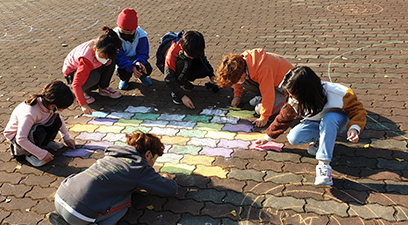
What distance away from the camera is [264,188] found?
272 cm

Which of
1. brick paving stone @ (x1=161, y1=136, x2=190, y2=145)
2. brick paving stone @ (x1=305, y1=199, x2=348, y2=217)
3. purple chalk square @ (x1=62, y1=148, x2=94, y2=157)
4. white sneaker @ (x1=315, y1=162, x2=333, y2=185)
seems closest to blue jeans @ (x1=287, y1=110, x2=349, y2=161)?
white sneaker @ (x1=315, y1=162, x2=333, y2=185)

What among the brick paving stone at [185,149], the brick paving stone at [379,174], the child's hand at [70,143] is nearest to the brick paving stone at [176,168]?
the brick paving stone at [185,149]

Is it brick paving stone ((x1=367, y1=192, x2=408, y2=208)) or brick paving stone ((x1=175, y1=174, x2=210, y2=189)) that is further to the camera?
brick paving stone ((x1=175, y1=174, x2=210, y2=189))

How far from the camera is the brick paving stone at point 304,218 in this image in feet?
7.77

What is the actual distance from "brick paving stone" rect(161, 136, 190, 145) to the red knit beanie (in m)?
1.73

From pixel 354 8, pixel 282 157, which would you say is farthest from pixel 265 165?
pixel 354 8

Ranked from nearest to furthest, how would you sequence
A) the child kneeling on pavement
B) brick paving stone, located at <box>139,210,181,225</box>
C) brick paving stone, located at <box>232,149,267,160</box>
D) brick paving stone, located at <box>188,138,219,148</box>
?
1. the child kneeling on pavement
2. brick paving stone, located at <box>139,210,181,225</box>
3. brick paving stone, located at <box>232,149,267,160</box>
4. brick paving stone, located at <box>188,138,219,148</box>

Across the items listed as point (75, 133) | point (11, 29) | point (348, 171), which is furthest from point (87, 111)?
point (11, 29)

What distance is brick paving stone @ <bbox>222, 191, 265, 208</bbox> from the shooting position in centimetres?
257

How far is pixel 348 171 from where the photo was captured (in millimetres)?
2822

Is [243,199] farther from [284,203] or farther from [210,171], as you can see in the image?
[210,171]

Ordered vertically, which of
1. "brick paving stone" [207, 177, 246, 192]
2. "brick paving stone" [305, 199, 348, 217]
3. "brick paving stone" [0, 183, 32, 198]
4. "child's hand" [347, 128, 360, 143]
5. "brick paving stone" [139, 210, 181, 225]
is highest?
"child's hand" [347, 128, 360, 143]

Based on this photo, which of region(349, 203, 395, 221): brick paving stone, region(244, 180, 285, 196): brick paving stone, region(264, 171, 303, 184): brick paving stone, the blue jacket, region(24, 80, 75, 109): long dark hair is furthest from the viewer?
the blue jacket

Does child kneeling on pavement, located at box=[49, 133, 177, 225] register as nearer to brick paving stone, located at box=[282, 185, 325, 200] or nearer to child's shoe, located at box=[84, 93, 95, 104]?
brick paving stone, located at box=[282, 185, 325, 200]
